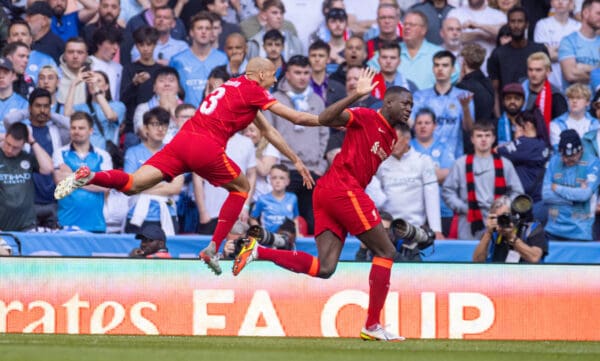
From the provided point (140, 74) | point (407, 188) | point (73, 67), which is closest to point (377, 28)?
point (407, 188)

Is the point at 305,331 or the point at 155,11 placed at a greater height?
the point at 155,11

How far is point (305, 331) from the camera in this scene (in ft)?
37.6

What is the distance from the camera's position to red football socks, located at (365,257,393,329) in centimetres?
969

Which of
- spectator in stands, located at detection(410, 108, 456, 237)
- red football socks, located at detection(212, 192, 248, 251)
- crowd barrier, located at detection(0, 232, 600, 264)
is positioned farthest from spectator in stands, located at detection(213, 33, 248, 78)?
red football socks, located at detection(212, 192, 248, 251)

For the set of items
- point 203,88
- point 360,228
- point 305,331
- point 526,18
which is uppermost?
point 526,18

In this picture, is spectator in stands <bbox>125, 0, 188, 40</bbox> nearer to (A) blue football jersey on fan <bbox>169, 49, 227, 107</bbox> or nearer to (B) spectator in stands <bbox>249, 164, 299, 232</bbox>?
(A) blue football jersey on fan <bbox>169, 49, 227, 107</bbox>

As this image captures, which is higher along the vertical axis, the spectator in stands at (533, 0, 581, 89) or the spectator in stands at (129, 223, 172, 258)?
the spectator in stands at (533, 0, 581, 89)

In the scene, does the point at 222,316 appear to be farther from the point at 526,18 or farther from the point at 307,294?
the point at 526,18

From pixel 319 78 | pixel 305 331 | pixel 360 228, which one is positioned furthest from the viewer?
pixel 319 78

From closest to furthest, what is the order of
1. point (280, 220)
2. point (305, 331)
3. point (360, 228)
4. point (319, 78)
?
point (360, 228) < point (305, 331) < point (280, 220) < point (319, 78)

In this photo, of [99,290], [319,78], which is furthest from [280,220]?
[99,290]

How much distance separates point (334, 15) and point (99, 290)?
5934 mm

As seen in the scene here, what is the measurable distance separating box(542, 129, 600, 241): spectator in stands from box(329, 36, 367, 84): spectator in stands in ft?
9.69

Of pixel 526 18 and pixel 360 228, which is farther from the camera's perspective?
pixel 526 18
